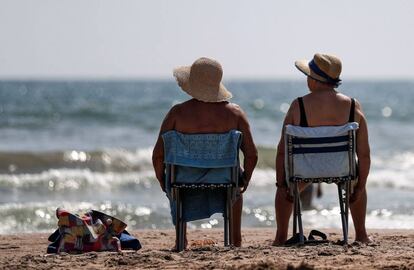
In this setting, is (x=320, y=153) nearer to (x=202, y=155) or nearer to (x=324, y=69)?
(x=324, y=69)

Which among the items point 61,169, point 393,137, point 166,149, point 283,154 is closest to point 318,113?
point 283,154

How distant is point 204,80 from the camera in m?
6.93

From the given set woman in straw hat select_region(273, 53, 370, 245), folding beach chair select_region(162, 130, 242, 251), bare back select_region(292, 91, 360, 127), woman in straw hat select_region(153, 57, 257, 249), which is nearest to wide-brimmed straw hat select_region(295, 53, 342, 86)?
woman in straw hat select_region(273, 53, 370, 245)

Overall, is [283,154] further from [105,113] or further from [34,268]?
[105,113]

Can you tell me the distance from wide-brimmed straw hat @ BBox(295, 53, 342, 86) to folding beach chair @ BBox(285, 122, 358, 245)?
1.29 ft

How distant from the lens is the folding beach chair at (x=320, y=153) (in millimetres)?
6766

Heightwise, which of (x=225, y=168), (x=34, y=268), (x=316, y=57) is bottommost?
(x=34, y=268)

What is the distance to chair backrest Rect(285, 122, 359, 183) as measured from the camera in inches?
266

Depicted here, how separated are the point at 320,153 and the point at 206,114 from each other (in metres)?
0.78

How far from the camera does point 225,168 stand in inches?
266

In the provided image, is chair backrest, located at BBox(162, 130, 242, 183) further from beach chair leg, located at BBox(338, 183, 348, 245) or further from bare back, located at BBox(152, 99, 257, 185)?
beach chair leg, located at BBox(338, 183, 348, 245)

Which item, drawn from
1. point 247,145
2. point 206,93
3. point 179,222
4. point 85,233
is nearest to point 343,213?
point 247,145

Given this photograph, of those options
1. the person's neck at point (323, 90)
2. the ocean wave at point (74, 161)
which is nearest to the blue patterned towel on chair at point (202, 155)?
the person's neck at point (323, 90)

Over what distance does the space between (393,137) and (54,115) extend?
1045 centimetres
